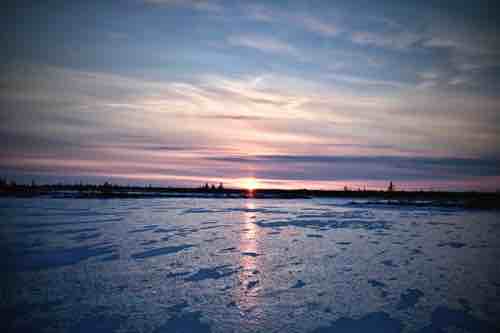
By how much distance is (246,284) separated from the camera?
21.8 ft

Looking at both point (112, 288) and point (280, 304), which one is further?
point (112, 288)

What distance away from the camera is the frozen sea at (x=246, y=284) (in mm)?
4902

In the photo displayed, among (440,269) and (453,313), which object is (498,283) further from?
(453,313)

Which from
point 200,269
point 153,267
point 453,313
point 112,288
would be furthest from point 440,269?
point 112,288

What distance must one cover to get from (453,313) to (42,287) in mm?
7725

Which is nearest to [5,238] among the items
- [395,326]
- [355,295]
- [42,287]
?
[42,287]

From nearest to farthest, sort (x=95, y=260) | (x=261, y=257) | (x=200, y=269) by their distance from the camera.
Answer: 1. (x=200, y=269)
2. (x=95, y=260)
3. (x=261, y=257)

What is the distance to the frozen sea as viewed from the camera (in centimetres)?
490

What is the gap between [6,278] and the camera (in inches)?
267

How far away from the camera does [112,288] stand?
249 inches

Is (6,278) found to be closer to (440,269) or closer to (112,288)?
(112,288)

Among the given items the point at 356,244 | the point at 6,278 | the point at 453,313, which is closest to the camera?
the point at 453,313

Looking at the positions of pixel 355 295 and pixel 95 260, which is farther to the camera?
pixel 95 260

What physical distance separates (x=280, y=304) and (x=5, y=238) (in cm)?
1090
